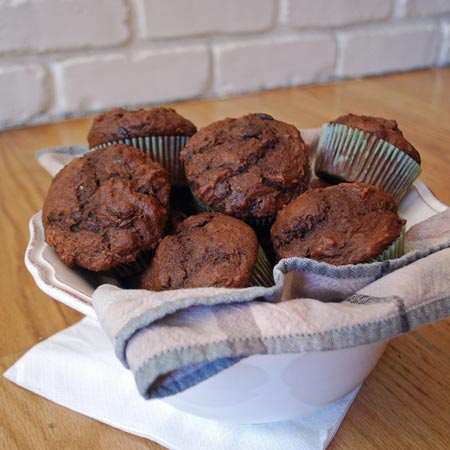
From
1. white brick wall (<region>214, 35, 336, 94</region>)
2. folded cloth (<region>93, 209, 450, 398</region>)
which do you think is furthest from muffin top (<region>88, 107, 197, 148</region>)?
white brick wall (<region>214, 35, 336, 94</region>)

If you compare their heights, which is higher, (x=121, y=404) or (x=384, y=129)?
(x=384, y=129)

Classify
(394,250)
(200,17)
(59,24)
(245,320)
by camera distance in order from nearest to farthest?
(245,320) < (394,250) < (59,24) < (200,17)

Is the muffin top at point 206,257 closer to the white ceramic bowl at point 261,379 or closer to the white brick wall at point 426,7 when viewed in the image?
the white ceramic bowl at point 261,379

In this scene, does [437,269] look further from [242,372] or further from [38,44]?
[38,44]

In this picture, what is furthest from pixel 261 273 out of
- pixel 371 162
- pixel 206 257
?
pixel 371 162

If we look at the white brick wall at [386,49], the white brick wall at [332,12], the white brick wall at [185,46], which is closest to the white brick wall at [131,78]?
the white brick wall at [185,46]

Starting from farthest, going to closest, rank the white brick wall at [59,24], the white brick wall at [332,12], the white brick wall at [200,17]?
the white brick wall at [332,12] < the white brick wall at [200,17] < the white brick wall at [59,24]

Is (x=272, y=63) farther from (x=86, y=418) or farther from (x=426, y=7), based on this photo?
(x=86, y=418)
